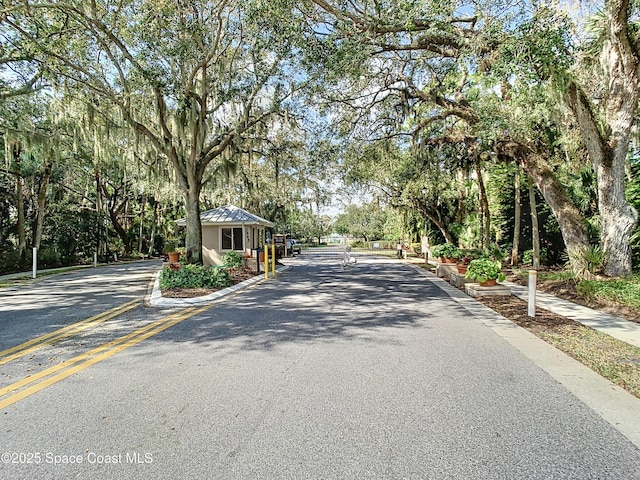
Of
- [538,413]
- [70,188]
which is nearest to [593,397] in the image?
[538,413]

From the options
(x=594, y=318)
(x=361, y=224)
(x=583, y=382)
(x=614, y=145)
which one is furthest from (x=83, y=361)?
(x=361, y=224)

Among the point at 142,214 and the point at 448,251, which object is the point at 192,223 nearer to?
the point at 448,251

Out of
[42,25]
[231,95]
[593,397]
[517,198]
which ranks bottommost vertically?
[593,397]

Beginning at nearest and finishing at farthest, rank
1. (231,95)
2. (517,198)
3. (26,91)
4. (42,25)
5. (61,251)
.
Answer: (42,25) < (231,95) < (26,91) < (517,198) < (61,251)

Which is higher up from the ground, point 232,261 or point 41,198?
point 41,198

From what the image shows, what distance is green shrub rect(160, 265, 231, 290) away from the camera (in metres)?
11.1

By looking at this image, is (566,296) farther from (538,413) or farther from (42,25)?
(42,25)

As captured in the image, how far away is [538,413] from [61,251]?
1052 inches

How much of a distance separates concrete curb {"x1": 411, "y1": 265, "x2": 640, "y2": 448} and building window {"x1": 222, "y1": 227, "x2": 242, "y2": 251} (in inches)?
592

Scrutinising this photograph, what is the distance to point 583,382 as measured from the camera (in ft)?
13.3

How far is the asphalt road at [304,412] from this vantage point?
2.56m

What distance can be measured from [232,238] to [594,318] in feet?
52.5

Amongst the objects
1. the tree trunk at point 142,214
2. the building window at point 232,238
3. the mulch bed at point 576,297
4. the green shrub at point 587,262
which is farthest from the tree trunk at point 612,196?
the tree trunk at point 142,214

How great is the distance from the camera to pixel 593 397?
3654 mm
